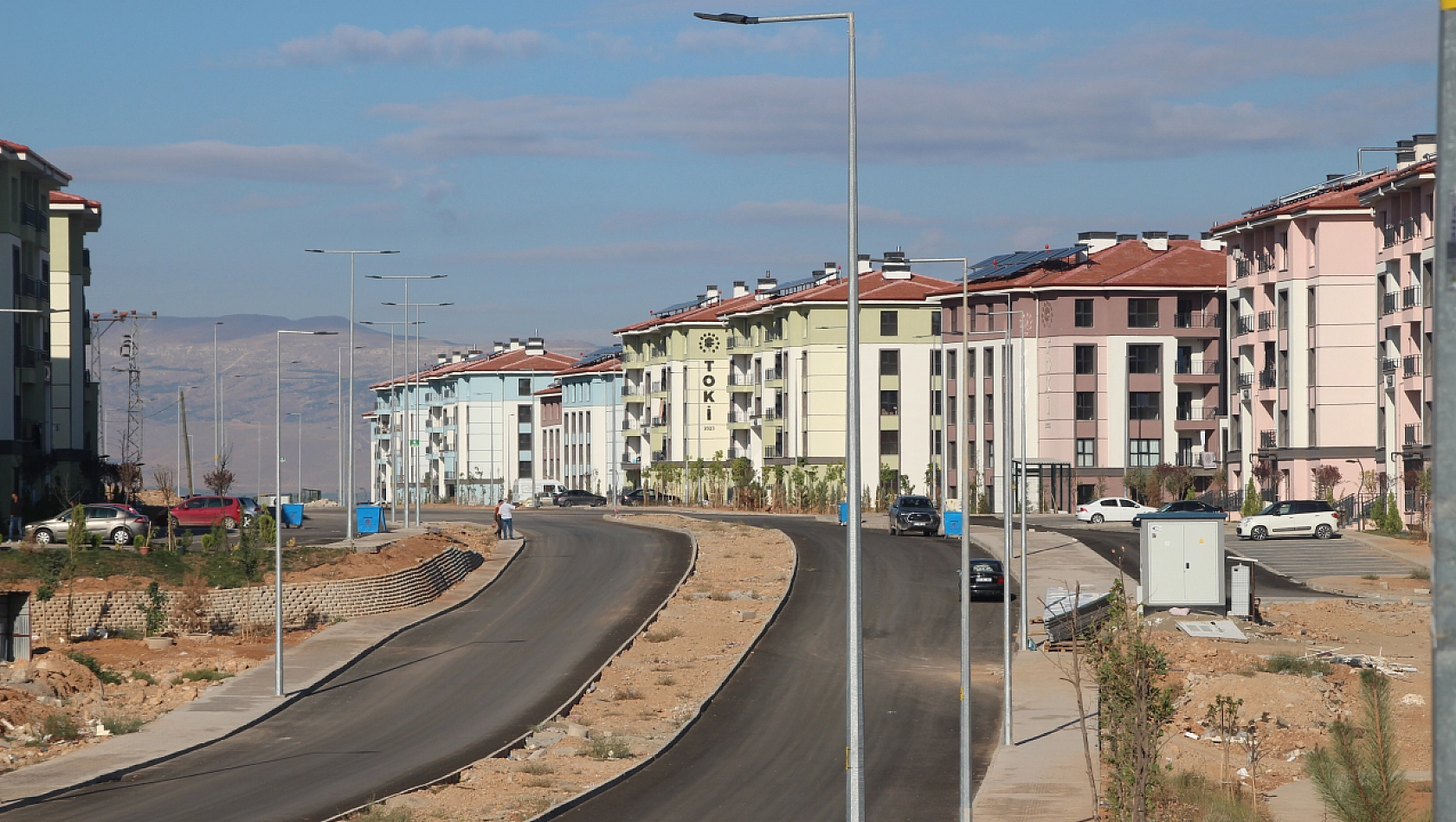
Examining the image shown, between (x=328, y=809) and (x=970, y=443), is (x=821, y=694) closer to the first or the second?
(x=328, y=809)

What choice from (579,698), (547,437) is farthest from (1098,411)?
(547,437)

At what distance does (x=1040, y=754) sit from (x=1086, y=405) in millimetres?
69717

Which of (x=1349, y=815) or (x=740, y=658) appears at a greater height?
(x=1349, y=815)

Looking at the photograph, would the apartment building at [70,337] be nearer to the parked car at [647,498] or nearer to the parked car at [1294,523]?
the parked car at [647,498]

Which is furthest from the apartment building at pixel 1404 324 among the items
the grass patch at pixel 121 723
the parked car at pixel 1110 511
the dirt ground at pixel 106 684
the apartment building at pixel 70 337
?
the apartment building at pixel 70 337

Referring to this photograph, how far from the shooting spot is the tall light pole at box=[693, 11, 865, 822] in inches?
582

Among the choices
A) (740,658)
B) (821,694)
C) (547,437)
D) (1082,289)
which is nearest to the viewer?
(821,694)

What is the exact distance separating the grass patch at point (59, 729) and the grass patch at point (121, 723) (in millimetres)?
607

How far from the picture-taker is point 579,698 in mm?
37156

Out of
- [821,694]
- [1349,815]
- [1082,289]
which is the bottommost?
[821,694]

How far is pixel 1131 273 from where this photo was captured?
98.5m

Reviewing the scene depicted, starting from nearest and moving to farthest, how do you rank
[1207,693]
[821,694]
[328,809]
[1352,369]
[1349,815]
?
1. [1349,815]
2. [328,809]
3. [1207,693]
4. [821,694]
5. [1352,369]

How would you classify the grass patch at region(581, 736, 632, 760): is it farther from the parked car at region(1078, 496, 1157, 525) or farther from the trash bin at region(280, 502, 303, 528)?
the parked car at region(1078, 496, 1157, 525)

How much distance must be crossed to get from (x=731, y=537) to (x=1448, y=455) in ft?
214
